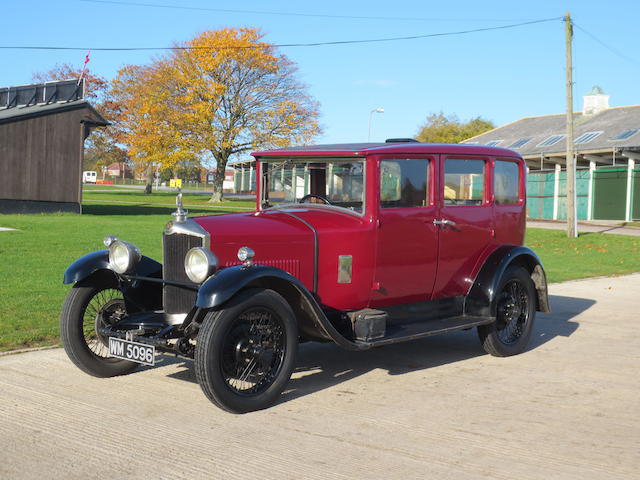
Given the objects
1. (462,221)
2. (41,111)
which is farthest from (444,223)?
(41,111)

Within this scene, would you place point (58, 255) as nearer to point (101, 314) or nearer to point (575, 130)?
point (101, 314)

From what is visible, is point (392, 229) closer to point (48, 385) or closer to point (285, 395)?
point (285, 395)

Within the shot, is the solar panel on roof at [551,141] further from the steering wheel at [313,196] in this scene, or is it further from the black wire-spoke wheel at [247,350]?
the black wire-spoke wheel at [247,350]

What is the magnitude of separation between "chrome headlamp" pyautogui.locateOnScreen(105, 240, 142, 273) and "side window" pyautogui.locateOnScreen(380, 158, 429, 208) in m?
2.05

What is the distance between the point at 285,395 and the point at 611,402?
7.95 feet

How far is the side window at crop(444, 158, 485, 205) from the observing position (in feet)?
22.6

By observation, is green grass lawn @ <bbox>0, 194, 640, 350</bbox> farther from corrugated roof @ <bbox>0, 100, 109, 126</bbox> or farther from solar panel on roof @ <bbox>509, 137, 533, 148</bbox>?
solar panel on roof @ <bbox>509, 137, 533, 148</bbox>

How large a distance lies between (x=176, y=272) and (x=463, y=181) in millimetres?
2862

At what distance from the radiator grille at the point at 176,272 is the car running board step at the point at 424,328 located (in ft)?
4.48

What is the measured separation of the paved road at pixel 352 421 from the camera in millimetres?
4145

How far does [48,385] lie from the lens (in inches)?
226

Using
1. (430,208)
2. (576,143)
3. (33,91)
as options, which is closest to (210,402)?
(430,208)

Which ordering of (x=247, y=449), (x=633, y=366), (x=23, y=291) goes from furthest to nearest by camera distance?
1. (x=23, y=291)
2. (x=633, y=366)
3. (x=247, y=449)

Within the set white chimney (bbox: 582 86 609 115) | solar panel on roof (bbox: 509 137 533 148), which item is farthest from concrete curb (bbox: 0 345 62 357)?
white chimney (bbox: 582 86 609 115)
